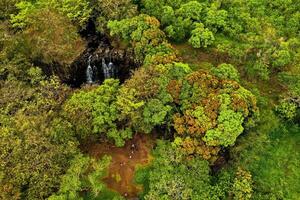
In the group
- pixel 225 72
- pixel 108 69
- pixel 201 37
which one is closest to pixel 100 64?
pixel 108 69

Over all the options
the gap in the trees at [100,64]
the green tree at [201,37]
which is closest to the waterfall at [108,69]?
the gap in the trees at [100,64]

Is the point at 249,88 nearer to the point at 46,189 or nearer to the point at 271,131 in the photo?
the point at 271,131

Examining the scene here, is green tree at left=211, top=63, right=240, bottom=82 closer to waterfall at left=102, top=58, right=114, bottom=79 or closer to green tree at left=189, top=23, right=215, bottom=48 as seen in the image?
green tree at left=189, top=23, right=215, bottom=48

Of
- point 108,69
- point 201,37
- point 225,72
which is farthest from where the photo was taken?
point 108,69

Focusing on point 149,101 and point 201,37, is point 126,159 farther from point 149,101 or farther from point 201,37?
point 201,37

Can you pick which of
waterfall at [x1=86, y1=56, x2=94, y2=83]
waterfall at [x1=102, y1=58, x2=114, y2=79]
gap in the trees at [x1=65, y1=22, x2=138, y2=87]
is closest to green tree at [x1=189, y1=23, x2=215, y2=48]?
gap in the trees at [x1=65, y1=22, x2=138, y2=87]
